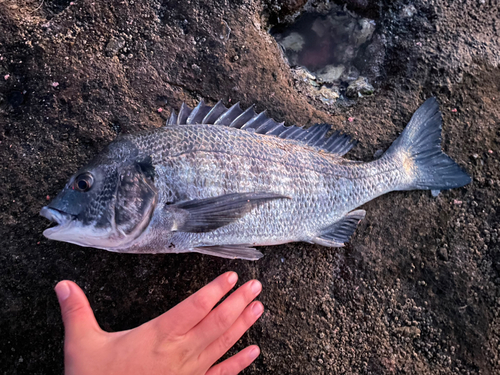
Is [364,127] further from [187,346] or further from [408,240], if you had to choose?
[187,346]

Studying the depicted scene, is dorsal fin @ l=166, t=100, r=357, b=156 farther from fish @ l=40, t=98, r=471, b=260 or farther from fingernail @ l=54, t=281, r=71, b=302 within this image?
fingernail @ l=54, t=281, r=71, b=302

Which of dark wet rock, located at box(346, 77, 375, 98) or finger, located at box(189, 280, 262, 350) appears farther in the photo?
dark wet rock, located at box(346, 77, 375, 98)

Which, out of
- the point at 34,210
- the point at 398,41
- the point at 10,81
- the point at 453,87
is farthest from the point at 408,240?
the point at 10,81

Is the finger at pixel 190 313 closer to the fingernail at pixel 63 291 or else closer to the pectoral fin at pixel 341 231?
the fingernail at pixel 63 291

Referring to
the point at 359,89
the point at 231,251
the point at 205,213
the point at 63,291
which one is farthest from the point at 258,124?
the point at 63,291

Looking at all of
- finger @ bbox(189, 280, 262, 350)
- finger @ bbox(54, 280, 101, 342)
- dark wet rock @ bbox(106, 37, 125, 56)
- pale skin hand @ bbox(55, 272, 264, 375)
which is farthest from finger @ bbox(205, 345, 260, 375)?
dark wet rock @ bbox(106, 37, 125, 56)

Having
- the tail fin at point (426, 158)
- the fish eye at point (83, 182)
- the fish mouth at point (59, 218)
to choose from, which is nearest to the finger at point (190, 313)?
the fish mouth at point (59, 218)
